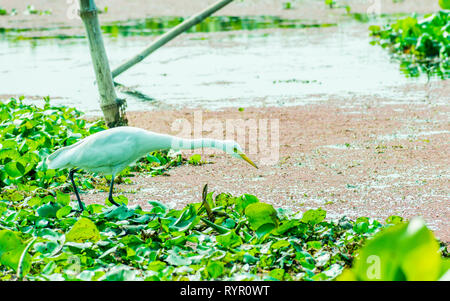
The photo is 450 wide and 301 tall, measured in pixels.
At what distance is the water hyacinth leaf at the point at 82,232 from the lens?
3.91 meters

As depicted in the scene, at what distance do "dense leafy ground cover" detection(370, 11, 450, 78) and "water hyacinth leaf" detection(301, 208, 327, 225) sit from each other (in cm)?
830

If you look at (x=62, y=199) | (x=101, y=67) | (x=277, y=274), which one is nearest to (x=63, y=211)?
(x=62, y=199)

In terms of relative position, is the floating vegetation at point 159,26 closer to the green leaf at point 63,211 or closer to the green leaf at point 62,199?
the green leaf at point 62,199

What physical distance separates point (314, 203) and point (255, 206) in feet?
3.87

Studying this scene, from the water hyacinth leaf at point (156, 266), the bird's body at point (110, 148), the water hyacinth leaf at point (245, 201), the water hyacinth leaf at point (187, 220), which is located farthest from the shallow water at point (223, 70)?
the water hyacinth leaf at point (156, 266)

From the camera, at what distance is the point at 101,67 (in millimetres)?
7305

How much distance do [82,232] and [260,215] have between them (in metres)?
1.12

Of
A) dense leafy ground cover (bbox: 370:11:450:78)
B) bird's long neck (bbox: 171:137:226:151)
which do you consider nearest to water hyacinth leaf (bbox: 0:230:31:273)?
bird's long neck (bbox: 171:137:226:151)

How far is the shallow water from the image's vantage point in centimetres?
1011

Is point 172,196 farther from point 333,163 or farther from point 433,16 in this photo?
point 433,16

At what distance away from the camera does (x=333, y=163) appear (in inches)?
249

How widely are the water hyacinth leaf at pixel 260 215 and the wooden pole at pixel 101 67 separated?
374 cm

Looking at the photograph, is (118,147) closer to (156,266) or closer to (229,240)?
(229,240)

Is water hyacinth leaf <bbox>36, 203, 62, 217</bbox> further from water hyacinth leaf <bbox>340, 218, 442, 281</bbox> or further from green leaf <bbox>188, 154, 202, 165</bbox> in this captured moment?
water hyacinth leaf <bbox>340, 218, 442, 281</bbox>
